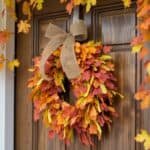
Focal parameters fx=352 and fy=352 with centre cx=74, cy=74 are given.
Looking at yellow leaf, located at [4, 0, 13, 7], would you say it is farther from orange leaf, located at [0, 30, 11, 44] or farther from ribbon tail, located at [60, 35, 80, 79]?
ribbon tail, located at [60, 35, 80, 79]

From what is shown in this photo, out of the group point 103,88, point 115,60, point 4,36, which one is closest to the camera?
point 103,88

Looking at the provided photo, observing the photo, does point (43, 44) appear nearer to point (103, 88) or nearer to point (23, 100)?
point (23, 100)

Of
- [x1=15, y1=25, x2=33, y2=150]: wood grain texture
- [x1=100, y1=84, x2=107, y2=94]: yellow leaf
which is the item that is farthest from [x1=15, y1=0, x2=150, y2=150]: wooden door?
[x1=100, y1=84, x2=107, y2=94]: yellow leaf

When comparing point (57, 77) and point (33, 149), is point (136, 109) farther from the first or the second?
point (33, 149)

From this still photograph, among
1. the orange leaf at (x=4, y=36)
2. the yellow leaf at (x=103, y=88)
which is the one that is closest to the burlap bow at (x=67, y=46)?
the yellow leaf at (x=103, y=88)

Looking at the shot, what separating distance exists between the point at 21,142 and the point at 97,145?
0.43 meters

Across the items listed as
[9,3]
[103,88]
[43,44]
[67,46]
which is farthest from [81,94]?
[9,3]

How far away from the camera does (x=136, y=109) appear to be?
49.0 inches

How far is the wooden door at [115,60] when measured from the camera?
4.13ft

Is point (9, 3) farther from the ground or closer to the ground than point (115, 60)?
farther from the ground

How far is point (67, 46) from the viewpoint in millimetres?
1284

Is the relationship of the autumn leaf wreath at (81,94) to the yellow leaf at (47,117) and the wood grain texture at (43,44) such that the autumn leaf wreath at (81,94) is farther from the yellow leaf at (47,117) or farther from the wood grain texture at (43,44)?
the wood grain texture at (43,44)

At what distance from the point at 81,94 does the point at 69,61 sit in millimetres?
125

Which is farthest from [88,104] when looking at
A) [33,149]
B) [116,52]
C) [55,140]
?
[33,149]
